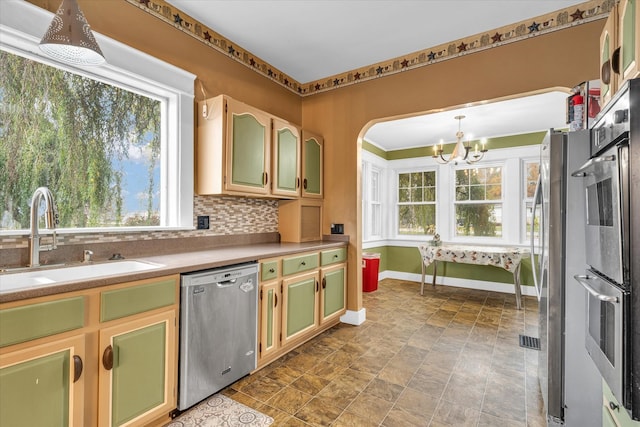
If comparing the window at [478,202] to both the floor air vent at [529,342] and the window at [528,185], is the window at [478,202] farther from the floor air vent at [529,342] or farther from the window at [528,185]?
the floor air vent at [529,342]

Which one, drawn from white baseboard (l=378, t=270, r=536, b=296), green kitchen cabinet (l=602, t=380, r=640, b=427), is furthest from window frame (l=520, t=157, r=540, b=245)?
green kitchen cabinet (l=602, t=380, r=640, b=427)

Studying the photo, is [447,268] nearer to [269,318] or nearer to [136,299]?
[269,318]

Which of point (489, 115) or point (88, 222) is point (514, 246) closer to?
point (489, 115)

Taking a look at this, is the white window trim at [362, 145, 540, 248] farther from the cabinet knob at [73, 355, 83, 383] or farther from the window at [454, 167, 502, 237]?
the cabinet knob at [73, 355, 83, 383]

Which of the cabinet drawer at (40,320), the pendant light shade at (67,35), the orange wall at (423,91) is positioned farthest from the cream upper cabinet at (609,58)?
the cabinet drawer at (40,320)

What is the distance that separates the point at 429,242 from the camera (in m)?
5.20

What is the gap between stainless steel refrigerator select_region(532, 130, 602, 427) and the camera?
1633 millimetres

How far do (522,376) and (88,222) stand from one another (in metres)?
3.27

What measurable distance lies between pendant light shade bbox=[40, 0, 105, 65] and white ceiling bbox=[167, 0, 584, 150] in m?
1.13

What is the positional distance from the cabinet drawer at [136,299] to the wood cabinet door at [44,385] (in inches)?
5.8

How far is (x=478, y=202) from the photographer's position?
5203 millimetres

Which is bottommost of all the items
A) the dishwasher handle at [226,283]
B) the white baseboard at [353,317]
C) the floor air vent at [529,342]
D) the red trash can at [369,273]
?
the white baseboard at [353,317]

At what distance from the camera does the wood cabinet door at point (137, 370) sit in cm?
146

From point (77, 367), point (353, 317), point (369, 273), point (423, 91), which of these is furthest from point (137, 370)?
point (369, 273)
